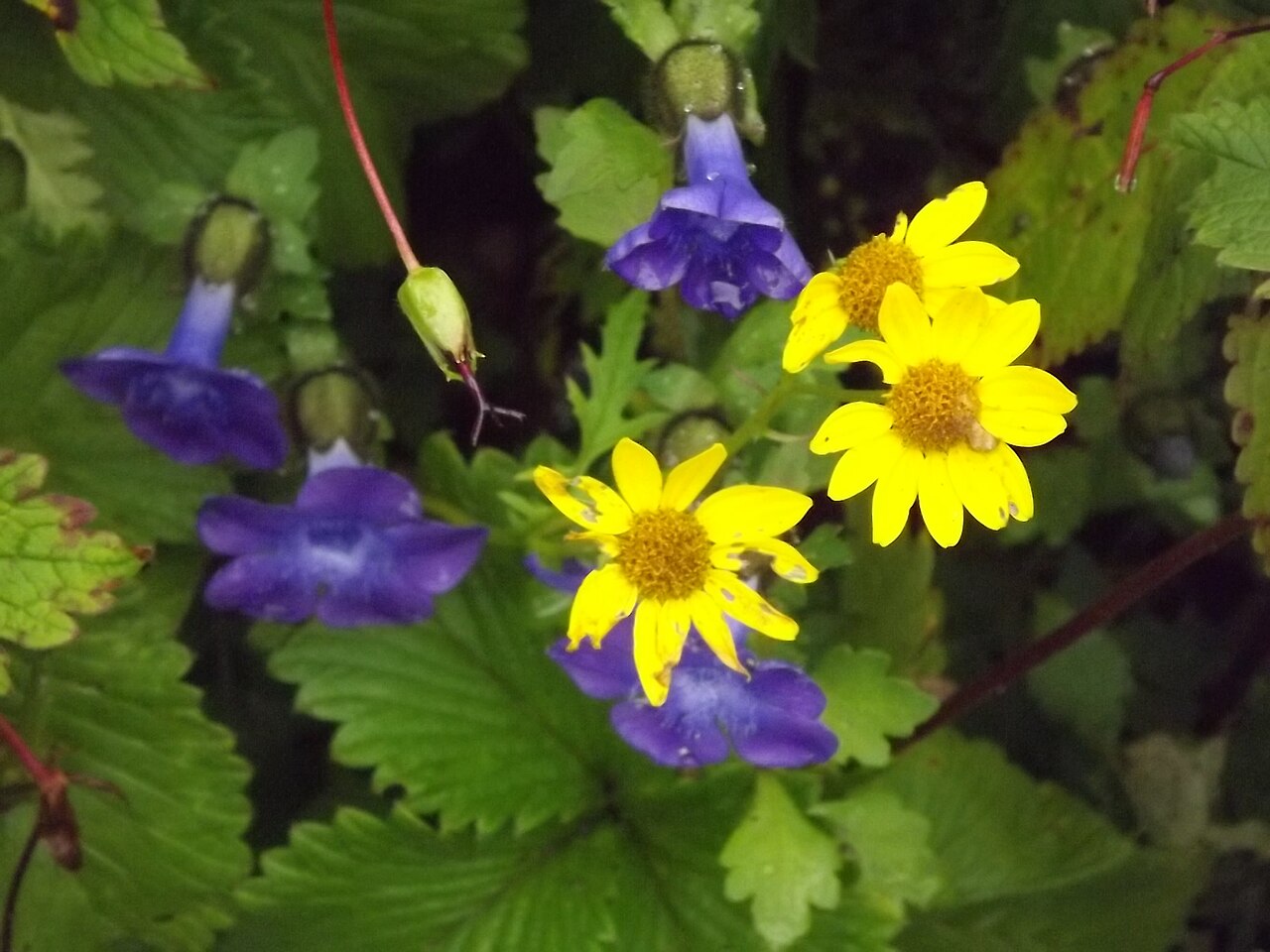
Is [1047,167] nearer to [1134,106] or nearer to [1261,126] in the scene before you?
[1134,106]

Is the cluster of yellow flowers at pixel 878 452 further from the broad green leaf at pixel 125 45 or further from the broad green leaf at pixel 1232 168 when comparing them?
the broad green leaf at pixel 125 45

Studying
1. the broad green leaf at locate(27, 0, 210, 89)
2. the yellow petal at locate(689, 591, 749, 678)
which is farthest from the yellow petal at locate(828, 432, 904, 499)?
the broad green leaf at locate(27, 0, 210, 89)

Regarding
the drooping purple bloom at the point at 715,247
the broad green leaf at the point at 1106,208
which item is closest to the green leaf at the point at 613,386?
the drooping purple bloom at the point at 715,247

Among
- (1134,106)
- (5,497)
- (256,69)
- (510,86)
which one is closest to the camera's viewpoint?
(5,497)

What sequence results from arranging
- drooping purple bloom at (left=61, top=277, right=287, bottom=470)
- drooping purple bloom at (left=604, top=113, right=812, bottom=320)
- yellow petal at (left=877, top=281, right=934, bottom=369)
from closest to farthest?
yellow petal at (left=877, top=281, right=934, bottom=369)
drooping purple bloom at (left=604, top=113, right=812, bottom=320)
drooping purple bloom at (left=61, top=277, right=287, bottom=470)

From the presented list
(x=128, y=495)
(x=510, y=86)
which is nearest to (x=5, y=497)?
(x=128, y=495)

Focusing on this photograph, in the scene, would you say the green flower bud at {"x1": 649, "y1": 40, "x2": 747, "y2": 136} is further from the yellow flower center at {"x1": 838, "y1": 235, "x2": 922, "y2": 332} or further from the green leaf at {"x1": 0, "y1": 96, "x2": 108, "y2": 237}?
the green leaf at {"x1": 0, "y1": 96, "x2": 108, "y2": 237}

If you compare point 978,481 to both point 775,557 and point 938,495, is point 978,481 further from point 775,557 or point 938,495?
point 775,557
